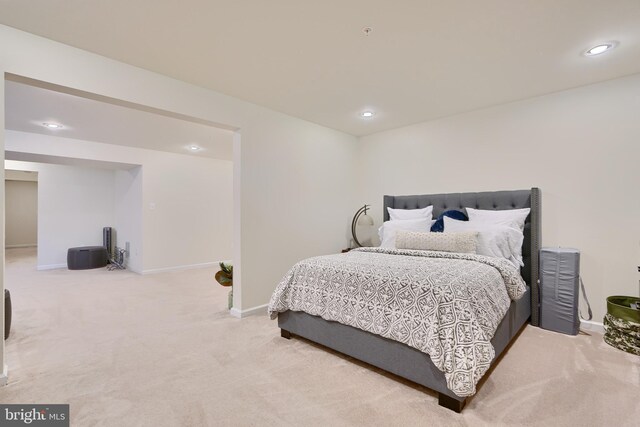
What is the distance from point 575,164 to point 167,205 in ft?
20.9

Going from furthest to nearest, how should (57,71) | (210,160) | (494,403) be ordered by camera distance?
(210,160) < (57,71) < (494,403)

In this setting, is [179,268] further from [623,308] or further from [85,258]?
[623,308]

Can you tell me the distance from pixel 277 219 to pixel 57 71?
2.32m

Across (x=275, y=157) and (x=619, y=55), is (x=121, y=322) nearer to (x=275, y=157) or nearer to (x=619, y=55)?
(x=275, y=157)

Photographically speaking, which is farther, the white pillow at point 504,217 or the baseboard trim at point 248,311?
the baseboard trim at point 248,311

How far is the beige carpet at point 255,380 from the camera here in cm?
162

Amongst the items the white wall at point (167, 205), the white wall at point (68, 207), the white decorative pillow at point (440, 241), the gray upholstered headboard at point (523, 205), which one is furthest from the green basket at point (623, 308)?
the white wall at point (68, 207)

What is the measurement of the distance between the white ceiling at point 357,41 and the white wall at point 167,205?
3428mm

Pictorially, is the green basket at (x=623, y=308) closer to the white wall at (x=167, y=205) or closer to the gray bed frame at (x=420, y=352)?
the gray bed frame at (x=420, y=352)

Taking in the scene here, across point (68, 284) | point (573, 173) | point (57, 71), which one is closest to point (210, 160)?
point (68, 284)

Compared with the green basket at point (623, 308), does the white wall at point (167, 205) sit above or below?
above

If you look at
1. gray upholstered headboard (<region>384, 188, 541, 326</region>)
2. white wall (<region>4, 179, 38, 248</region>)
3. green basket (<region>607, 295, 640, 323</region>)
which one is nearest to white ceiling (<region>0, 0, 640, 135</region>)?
gray upholstered headboard (<region>384, 188, 541, 326</region>)

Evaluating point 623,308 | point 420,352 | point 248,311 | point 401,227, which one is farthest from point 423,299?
point 248,311

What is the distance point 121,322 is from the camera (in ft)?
9.98
